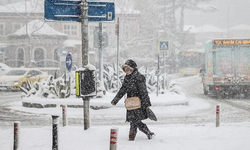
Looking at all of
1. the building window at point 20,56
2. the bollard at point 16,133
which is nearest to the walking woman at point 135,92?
the bollard at point 16,133

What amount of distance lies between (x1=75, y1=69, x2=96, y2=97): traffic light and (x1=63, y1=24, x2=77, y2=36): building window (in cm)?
4537

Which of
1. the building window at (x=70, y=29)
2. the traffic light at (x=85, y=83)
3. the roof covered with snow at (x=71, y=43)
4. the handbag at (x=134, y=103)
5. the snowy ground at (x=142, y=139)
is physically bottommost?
the snowy ground at (x=142, y=139)

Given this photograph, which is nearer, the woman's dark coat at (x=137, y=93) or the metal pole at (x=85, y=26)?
the woman's dark coat at (x=137, y=93)

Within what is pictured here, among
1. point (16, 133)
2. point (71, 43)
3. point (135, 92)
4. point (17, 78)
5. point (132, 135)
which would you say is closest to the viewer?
point (16, 133)

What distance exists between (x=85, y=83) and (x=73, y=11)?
151cm

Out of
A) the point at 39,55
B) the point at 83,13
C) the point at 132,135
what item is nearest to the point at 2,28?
the point at 39,55

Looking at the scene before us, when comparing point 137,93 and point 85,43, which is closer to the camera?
point 137,93

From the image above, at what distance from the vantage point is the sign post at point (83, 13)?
8.08 meters

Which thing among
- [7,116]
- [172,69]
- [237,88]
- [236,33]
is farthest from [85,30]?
[236,33]

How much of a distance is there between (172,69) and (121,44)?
29.5 feet

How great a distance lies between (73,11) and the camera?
825 cm

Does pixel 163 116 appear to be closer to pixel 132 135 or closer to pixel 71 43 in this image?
pixel 132 135

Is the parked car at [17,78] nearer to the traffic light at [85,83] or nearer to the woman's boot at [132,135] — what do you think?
the traffic light at [85,83]

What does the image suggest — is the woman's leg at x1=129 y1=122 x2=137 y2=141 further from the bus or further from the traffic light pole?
the bus
